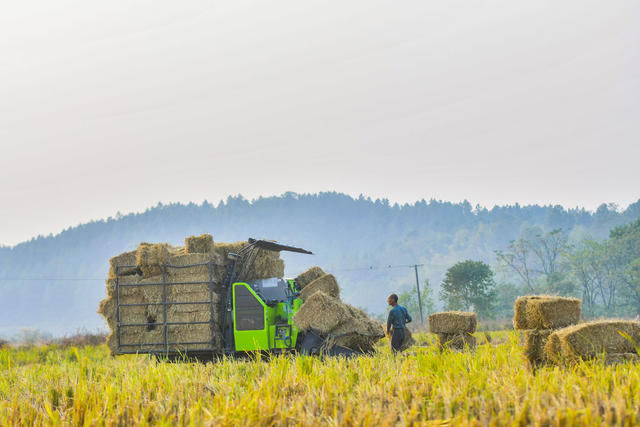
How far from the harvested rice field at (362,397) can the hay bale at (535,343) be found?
0.37 m

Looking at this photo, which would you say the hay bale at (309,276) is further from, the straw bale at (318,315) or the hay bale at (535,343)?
the hay bale at (535,343)

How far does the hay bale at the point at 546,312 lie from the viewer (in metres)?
9.53

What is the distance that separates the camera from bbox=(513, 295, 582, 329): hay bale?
953cm

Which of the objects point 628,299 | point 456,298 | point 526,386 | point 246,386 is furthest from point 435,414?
point 628,299

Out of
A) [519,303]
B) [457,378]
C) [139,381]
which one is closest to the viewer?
[457,378]

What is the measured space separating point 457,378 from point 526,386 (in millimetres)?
802

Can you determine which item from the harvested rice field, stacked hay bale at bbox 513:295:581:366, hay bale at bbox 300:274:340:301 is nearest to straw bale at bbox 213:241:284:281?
hay bale at bbox 300:274:340:301

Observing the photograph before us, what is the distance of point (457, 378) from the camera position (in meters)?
6.94

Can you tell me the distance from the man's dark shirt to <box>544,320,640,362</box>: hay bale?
6.62 meters

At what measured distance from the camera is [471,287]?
90.1m

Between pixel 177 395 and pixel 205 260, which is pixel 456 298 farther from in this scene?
pixel 177 395

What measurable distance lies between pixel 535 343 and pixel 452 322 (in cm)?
862

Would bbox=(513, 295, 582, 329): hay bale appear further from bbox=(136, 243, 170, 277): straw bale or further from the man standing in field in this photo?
bbox=(136, 243, 170, 277): straw bale

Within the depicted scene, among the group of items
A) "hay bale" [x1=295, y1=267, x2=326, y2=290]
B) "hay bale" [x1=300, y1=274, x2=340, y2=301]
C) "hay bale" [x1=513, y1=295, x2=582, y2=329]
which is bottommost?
"hay bale" [x1=513, y1=295, x2=582, y2=329]
